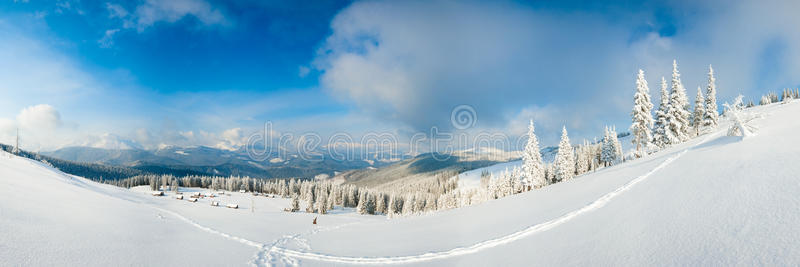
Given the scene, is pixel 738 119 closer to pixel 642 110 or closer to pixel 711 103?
pixel 642 110

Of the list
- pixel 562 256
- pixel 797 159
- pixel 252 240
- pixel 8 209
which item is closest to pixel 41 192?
pixel 8 209

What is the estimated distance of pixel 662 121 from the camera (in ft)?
133

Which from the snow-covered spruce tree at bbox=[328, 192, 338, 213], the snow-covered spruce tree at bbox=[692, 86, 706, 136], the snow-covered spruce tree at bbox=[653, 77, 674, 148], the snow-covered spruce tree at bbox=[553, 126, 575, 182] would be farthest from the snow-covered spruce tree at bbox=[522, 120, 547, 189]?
the snow-covered spruce tree at bbox=[328, 192, 338, 213]

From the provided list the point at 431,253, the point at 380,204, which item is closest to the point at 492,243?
the point at 431,253

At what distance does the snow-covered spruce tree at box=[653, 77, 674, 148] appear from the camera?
39.7 m

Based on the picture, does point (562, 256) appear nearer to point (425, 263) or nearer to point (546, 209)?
point (425, 263)

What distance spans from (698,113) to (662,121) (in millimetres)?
15830

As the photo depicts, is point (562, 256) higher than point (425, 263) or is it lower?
higher

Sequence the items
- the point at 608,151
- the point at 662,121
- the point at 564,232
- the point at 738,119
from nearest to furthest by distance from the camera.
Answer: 1. the point at 564,232
2. the point at 738,119
3. the point at 662,121
4. the point at 608,151

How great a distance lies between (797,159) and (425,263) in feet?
40.1

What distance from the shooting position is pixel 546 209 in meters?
13.5

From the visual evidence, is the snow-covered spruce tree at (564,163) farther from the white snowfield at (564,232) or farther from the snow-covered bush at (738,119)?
the white snowfield at (564,232)

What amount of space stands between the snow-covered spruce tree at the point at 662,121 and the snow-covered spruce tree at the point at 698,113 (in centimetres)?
1380

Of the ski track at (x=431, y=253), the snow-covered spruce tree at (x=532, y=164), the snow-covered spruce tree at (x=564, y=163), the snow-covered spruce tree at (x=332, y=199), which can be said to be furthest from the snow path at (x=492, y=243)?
the snow-covered spruce tree at (x=332, y=199)
